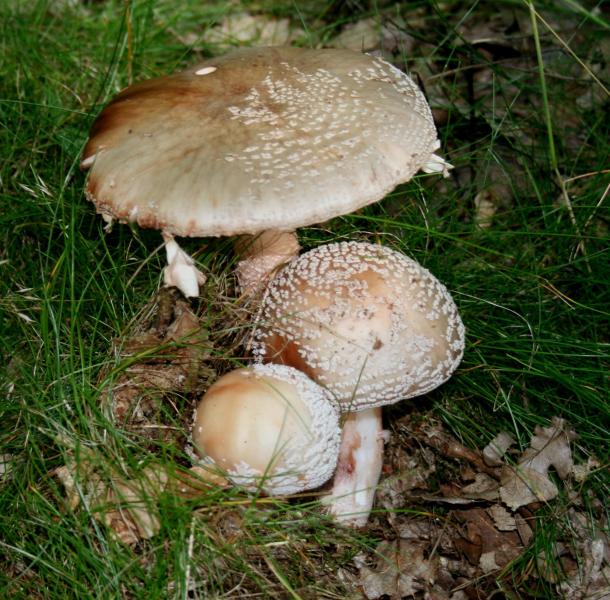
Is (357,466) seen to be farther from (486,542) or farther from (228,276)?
(228,276)

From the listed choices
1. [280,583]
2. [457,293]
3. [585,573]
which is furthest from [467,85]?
[280,583]

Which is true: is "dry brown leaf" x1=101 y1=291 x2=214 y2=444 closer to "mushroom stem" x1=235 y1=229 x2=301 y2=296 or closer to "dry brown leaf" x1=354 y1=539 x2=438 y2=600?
"mushroom stem" x1=235 y1=229 x2=301 y2=296

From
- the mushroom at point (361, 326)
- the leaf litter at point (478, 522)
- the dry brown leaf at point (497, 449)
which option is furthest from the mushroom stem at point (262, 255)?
the dry brown leaf at point (497, 449)

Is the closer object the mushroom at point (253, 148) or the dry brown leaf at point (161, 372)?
the mushroom at point (253, 148)

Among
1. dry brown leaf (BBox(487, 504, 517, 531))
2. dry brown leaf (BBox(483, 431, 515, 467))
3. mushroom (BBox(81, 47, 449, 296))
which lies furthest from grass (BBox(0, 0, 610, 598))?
mushroom (BBox(81, 47, 449, 296))

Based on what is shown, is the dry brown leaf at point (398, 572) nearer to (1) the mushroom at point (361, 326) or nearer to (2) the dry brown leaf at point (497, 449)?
(1) the mushroom at point (361, 326)

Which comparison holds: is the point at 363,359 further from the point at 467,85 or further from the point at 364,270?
the point at 467,85
